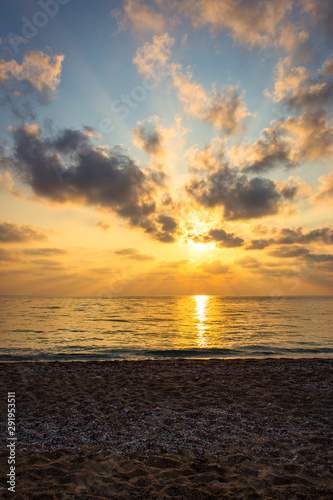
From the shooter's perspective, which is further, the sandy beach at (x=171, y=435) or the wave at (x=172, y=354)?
the wave at (x=172, y=354)

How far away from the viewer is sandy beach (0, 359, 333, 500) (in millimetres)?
5816

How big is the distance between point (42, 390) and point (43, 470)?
631cm

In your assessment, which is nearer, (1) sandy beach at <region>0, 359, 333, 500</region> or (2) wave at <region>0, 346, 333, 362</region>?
(1) sandy beach at <region>0, 359, 333, 500</region>

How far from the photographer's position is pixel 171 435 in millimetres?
8125

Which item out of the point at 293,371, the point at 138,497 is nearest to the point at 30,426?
the point at 138,497

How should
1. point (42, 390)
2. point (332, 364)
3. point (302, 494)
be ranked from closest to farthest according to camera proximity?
point (302, 494)
point (42, 390)
point (332, 364)

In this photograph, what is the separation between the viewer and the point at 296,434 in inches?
320

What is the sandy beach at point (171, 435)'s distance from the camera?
19.1 ft

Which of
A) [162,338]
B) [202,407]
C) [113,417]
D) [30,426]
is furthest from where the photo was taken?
[162,338]

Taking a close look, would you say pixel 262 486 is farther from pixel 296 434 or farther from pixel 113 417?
pixel 113 417

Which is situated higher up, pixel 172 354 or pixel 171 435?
pixel 171 435

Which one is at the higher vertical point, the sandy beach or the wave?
the sandy beach

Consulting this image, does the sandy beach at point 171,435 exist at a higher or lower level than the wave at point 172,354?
higher

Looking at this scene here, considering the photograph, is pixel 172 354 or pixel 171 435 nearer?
pixel 171 435
